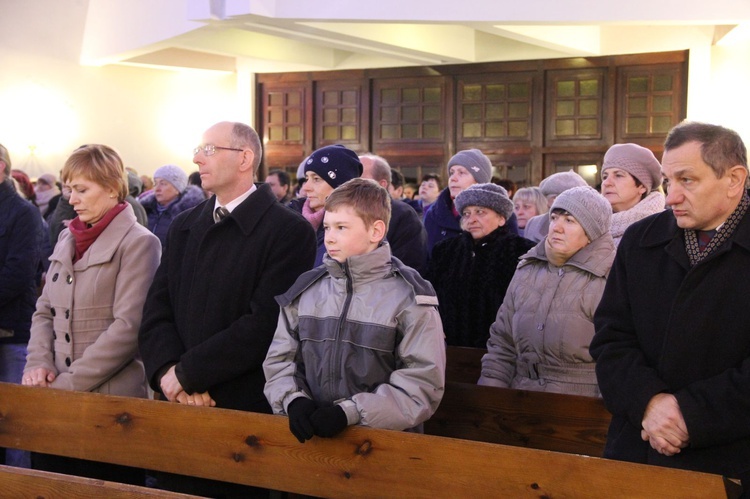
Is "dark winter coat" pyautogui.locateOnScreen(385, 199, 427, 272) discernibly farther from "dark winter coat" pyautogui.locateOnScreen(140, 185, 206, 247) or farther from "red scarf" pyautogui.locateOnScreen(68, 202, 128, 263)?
"dark winter coat" pyautogui.locateOnScreen(140, 185, 206, 247)

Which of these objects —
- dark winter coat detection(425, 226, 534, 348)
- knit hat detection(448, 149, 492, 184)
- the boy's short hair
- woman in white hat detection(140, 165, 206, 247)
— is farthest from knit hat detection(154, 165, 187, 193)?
the boy's short hair

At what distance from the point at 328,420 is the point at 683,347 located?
966 mm

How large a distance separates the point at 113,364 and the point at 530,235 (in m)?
2.75

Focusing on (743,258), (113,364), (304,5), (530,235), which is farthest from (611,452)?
(304,5)

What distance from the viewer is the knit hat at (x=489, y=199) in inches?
160

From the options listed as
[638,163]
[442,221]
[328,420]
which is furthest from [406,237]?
[328,420]

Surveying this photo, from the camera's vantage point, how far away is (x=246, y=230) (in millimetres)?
3094

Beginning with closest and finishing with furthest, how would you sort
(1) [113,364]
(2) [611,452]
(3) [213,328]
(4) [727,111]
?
(2) [611,452]
(3) [213,328]
(1) [113,364]
(4) [727,111]

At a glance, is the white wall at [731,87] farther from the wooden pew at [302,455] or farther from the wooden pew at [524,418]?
the wooden pew at [302,455]

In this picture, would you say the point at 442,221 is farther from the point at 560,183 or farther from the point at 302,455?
the point at 302,455

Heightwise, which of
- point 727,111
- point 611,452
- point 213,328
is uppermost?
point 727,111

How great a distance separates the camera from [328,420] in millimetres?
2490

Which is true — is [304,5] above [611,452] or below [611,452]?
above

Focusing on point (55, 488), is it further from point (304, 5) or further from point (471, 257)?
point (304, 5)
